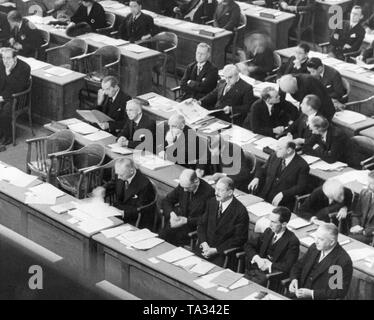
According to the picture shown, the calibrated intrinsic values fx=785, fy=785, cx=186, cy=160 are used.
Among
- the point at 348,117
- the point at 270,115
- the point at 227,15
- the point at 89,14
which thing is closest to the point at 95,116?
the point at 270,115

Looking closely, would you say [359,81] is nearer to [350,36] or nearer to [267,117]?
[350,36]

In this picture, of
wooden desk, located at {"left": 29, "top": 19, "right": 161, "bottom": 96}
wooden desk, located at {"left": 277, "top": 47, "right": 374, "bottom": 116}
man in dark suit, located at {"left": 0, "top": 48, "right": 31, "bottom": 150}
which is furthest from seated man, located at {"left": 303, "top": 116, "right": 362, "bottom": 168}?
man in dark suit, located at {"left": 0, "top": 48, "right": 31, "bottom": 150}

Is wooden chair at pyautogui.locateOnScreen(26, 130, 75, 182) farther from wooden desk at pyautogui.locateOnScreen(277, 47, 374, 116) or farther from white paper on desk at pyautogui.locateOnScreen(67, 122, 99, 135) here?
wooden desk at pyautogui.locateOnScreen(277, 47, 374, 116)

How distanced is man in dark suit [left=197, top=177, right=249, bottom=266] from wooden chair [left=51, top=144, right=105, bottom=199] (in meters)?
1.51

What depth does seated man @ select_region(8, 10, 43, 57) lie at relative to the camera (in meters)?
10.7

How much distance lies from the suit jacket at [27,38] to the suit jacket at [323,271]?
244 inches

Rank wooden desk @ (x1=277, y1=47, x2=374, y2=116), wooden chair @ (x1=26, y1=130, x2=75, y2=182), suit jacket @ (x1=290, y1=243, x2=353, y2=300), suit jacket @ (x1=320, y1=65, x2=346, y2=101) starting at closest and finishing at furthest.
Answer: suit jacket @ (x1=290, y1=243, x2=353, y2=300) < wooden chair @ (x1=26, y1=130, x2=75, y2=182) < suit jacket @ (x1=320, y1=65, x2=346, y2=101) < wooden desk @ (x1=277, y1=47, x2=374, y2=116)

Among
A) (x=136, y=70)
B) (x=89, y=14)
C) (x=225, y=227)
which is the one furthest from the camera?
(x=89, y=14)

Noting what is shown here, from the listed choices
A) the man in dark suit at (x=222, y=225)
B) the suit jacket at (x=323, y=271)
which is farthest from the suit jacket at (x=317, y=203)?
the suit jacket at (x=323, y=271)

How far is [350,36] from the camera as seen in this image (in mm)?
10688

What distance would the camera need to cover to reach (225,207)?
20.9ft

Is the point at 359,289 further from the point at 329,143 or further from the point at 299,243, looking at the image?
the point at 329,143

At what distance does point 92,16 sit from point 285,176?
518cm
